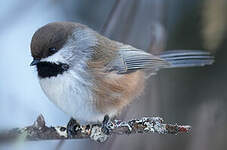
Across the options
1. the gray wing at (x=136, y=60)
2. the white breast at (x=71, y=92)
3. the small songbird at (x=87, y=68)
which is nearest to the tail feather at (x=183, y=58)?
the small songbird at (x=87, y=68)

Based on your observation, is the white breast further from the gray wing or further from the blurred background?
the gray wing

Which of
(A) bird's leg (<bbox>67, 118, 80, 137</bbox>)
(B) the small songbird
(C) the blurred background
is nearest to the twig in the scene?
→ (A) bird's leg (<bbox>67, 118, 80, 137</bbox>)

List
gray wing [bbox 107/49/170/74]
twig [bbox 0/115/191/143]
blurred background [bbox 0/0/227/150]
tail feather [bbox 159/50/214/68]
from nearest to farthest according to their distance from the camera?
twig [bbox 0/115/191/143]
blurred background [bbox 0/0/227/150]
gray wing [bbox 107/49/170/74]
tail feather [bbox 159/50/214/68]

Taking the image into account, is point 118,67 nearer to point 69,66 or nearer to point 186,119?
point 69,66

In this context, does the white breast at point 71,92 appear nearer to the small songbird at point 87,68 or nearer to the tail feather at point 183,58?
the small songbird at point 87,68

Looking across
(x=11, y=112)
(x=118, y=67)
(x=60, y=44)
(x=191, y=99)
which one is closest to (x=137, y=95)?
(x=118, y=67)

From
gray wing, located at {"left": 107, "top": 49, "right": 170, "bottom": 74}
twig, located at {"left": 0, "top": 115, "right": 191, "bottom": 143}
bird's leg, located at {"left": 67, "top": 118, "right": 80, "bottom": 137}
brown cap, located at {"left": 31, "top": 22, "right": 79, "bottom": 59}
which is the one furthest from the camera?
gray wing, located at {"left": 107, "top": 49, "right": 170, "bottom": 74}
